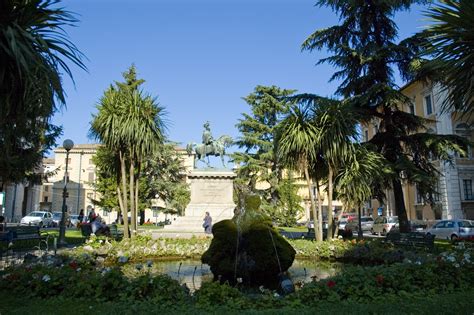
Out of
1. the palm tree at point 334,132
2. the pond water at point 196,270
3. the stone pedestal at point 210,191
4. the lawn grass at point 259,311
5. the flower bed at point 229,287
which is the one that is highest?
the palm tree at point 334,132

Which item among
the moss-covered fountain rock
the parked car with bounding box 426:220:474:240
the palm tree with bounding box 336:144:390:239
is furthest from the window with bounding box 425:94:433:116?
the moss-covered fountain rock

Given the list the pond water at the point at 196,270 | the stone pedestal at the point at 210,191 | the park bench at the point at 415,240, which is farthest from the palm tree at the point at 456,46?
the stone pedestal at the point at 210,191

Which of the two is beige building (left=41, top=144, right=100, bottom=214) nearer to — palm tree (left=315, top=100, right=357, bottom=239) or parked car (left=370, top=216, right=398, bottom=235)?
parked car (left=370, top=216, right=398, bottom=235)

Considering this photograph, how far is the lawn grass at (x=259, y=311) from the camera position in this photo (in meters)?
5.46

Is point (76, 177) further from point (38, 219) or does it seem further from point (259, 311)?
point (259, 311)

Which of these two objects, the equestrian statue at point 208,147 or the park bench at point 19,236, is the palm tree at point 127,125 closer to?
the park bench at point 19,236

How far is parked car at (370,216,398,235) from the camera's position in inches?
1290

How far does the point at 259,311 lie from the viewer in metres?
5.50

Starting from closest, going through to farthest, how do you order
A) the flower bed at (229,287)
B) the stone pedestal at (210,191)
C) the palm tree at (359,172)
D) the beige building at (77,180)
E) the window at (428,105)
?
the flower bed at (229,287), the palm tree at (359,172), the stone pedestal at (210,191), the window at (428,105), the beige building at (77,180)

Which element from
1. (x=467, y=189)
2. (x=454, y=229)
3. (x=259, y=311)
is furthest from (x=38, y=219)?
(x=467, y=189)

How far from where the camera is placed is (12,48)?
579 centimetres

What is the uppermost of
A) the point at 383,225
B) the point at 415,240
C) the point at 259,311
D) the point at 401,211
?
the point at 401,211

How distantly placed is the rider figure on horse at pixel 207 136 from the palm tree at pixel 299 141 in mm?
8563

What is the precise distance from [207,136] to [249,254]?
52.6 ft
